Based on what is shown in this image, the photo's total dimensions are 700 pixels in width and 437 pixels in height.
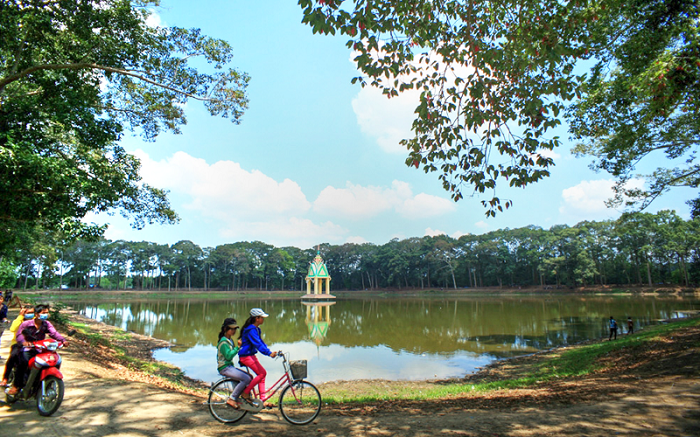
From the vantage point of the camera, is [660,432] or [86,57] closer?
[660,432]

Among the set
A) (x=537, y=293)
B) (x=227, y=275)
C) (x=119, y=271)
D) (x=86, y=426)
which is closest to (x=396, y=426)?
(x=86, y=426)

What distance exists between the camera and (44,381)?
411 centimetres

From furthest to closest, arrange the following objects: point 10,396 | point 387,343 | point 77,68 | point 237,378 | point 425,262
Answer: point 425,262 < point 387,343 < point 77,68 < point 10,396 < point 237,378

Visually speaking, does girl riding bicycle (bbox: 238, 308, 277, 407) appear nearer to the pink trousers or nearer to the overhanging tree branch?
the pink trousers

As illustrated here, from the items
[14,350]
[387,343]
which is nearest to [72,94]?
[14,350]

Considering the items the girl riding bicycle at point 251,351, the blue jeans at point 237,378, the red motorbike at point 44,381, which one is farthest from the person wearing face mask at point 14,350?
the girl riding bicycle at point 251,351

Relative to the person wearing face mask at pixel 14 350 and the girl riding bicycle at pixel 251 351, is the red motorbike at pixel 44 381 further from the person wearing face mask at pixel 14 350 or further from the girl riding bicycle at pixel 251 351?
the girl riding bicycle at pixel 251 351

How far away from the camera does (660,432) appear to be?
3.37 m

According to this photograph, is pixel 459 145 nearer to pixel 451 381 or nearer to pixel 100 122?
pixel 451 381

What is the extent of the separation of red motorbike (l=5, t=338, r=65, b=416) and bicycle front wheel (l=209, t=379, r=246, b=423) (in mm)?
1741

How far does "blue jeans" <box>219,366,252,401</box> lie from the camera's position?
4.02 m

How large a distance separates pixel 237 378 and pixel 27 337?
2883 millimetres

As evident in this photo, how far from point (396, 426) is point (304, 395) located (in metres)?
1.14

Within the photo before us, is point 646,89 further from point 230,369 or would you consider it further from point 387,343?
point 387,343
